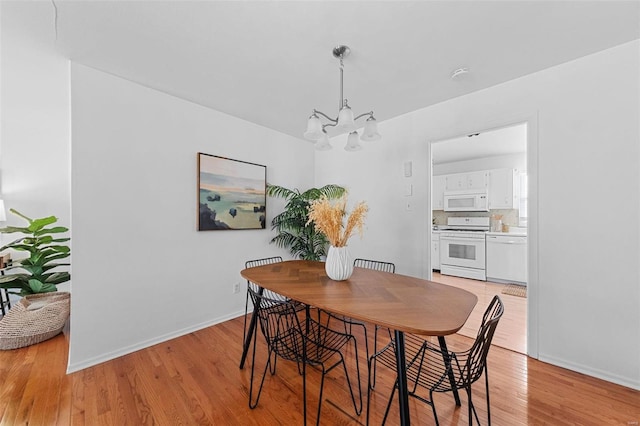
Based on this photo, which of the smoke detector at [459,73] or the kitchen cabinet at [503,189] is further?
the kitchen cabinet at [503,189]

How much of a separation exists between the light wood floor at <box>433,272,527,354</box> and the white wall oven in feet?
0.95

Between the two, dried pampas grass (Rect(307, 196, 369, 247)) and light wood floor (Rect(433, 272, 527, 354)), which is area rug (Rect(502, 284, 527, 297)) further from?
dried pampas grass (Rect(307, 196, 369, 247))

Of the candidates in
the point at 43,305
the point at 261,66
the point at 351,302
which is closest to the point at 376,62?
the point at 261,66

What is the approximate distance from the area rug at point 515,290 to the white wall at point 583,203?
2.03 m

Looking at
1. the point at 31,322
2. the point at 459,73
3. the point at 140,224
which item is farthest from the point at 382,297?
the point at 31,322

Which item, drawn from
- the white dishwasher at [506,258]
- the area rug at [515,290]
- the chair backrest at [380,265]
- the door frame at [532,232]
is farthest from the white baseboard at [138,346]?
the white dishwasher at [506,258]

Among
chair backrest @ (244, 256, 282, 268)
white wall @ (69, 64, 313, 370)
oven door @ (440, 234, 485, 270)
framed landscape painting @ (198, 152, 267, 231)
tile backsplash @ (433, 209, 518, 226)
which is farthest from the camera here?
tile backsplash @ (433, 209, 518, 226)

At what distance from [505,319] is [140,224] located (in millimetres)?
4073

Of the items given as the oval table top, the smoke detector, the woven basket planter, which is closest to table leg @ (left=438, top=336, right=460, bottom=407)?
the oval table top

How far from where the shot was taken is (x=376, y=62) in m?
2.06

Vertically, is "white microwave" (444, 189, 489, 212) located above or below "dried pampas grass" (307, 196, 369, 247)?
above

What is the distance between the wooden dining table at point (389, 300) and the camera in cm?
115

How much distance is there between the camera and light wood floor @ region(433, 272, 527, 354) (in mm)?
2488

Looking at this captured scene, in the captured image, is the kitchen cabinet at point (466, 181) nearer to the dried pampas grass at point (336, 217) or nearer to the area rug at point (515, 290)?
the area rug at point (515, 290)
